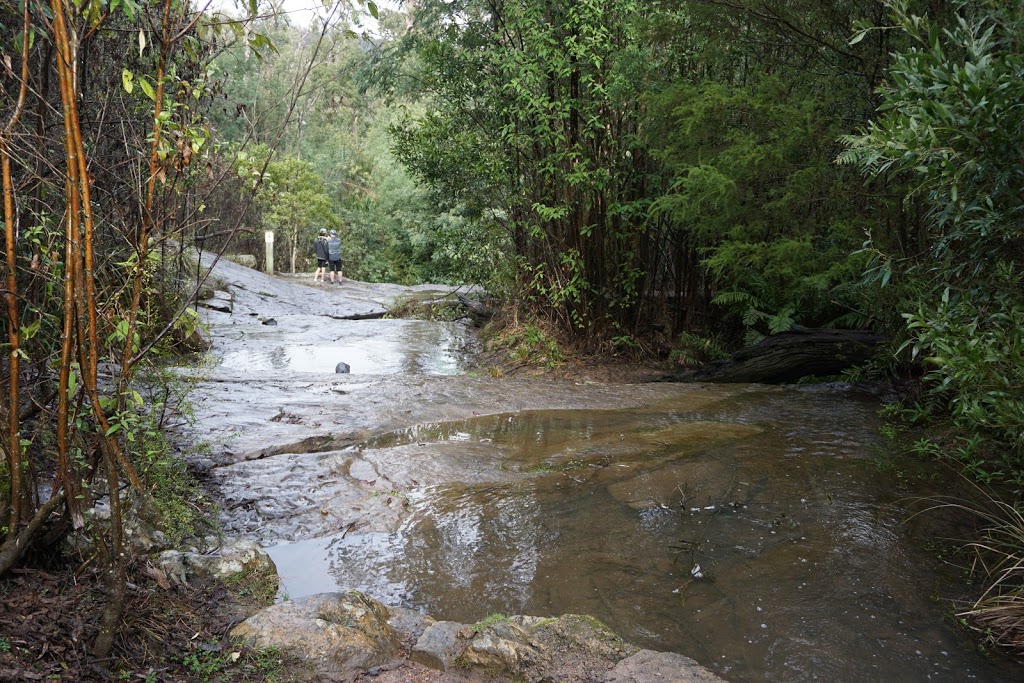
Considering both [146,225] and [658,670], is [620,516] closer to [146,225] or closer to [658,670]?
[658,670]

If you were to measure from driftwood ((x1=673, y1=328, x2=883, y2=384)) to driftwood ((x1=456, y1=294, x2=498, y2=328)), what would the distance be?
497cm

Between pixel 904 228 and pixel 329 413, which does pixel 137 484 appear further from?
pixel 904 228

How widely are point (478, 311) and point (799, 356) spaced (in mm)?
6125

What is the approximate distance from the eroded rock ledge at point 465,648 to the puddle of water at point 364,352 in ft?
20.4

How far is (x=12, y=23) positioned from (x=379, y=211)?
26.5 m

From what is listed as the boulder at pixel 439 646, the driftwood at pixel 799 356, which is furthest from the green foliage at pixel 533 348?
the boulder at pixel 439 646

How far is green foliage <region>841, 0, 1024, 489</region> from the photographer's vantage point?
299 centimetres

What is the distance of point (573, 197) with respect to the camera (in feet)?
30.9

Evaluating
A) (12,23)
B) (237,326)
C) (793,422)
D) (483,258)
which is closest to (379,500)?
(12,23)

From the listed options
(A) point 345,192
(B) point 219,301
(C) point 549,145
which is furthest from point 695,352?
(A) point 345,192

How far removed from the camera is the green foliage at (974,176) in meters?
2.99

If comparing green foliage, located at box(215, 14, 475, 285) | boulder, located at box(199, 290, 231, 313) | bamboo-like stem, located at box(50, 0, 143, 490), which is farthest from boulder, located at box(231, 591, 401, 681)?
green foliage, located at box(215, 14, 475, 285)

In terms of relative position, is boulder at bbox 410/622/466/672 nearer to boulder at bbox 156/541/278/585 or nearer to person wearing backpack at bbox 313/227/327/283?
boulder at bbox 156/541/278/585

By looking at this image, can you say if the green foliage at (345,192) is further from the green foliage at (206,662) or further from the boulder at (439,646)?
the green foliage at (206,662)
